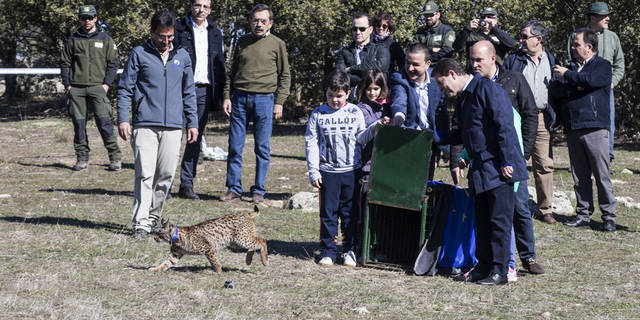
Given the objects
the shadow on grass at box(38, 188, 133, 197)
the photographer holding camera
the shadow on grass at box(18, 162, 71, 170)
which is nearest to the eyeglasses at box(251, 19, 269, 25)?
the photographer holding camera

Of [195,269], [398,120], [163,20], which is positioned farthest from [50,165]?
[398,120]

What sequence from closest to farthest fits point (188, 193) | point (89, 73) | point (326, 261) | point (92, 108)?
point (326, 261)
point (188, 193)
point (89, 73)
point (92, 108)

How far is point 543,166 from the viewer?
31.1ft

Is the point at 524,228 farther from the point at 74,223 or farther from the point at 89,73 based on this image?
the point at 89,73

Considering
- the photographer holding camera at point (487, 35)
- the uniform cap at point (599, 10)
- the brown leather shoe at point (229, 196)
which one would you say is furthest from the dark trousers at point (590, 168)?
the brown leather shoe at point (229, 196)

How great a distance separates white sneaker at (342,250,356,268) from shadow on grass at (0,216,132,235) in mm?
2309

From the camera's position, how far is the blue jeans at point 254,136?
10055 mm

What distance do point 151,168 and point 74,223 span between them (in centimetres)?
133

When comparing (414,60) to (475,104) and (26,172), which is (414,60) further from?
(26,172)

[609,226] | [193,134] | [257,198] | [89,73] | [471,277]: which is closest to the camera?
[471,277]

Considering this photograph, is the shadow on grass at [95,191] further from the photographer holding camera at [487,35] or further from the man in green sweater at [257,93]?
the photographer holding camera at [487,35]

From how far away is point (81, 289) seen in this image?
573cm

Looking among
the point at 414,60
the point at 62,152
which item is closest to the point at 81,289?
the point at 414,60

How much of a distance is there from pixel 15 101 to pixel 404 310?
1116 inches
